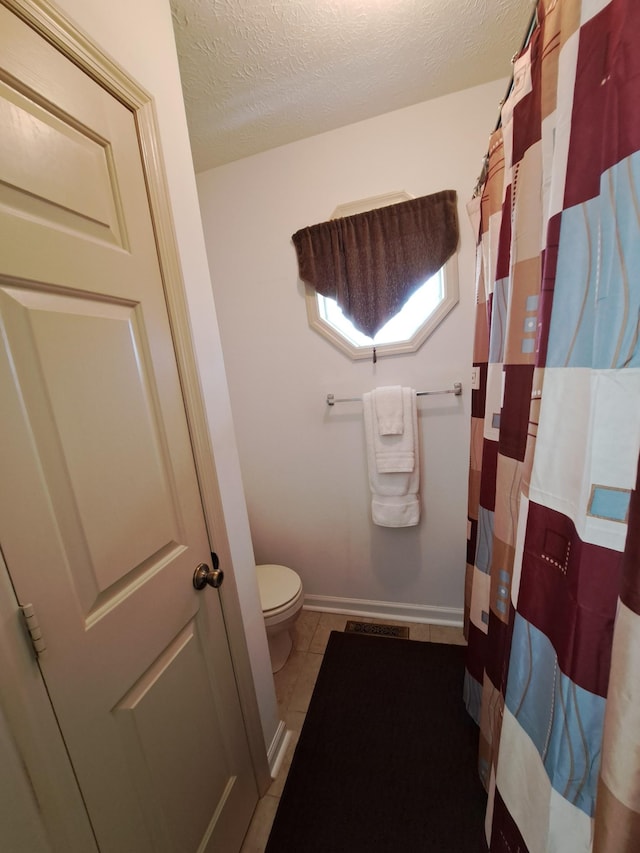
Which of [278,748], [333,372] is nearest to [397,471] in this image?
[333,372]

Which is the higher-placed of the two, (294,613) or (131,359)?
(131,359)

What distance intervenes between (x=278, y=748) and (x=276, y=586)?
1.89 ft

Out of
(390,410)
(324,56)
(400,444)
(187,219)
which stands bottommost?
(400,444)

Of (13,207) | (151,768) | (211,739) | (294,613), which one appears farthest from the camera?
(294,613)

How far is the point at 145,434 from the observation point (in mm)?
701

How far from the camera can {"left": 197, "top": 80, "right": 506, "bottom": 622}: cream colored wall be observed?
4.57 feet

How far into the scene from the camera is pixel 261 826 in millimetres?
1017

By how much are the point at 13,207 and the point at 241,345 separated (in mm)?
1268

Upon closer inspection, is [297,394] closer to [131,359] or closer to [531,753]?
[131,359]

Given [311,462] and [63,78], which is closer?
[63,78]

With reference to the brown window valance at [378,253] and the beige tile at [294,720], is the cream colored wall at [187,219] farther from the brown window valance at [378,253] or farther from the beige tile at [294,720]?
the brown window valance at [378,253]

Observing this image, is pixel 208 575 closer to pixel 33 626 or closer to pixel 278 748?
pixel 33 626

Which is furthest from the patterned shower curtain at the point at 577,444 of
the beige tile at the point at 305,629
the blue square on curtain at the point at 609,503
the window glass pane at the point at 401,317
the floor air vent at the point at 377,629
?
the beige tile at the point at 305,629

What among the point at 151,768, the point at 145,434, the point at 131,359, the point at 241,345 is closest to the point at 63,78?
the point at 131,359
